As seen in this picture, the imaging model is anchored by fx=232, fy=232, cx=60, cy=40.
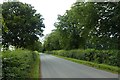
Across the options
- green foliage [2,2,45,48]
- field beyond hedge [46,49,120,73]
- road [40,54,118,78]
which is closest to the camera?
road [40,54,118,78]

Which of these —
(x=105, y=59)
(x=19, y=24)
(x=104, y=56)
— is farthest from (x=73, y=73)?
(x=19, y=24)

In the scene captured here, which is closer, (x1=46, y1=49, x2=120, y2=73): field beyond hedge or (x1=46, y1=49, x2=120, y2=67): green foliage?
(x1=46, y1=49, x2=120, y2=73): field beyond hedge

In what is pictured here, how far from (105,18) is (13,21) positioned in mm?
14941

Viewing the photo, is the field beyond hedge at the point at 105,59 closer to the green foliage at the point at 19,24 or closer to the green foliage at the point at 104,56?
the green foliage at the point at 104,56

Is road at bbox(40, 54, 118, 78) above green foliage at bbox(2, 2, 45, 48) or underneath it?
underneath

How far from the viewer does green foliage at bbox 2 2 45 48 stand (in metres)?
36.1

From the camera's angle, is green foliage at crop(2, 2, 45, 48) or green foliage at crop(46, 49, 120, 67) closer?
green foliage at crop(46, 49, 120, 67)

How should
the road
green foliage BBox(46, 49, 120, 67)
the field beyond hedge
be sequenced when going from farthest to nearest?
green foliage BBox(46, 49, 120, 67) → the field beyond hedge → the road

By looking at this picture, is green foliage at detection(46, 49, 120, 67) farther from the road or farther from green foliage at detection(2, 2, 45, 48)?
green foliage at detection(2, 2, 45, 48)

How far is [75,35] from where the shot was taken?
54844mm

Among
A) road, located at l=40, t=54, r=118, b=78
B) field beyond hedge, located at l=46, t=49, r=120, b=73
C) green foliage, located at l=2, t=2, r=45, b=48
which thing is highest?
green foliage, located at l=2, t=2, r=45, b=48

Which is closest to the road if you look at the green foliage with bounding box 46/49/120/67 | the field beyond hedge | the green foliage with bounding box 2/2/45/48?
the field beyond hedge

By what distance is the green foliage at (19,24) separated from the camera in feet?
118

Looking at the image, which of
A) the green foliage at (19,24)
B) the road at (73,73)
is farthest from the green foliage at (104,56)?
the green foliage at (19,24)
